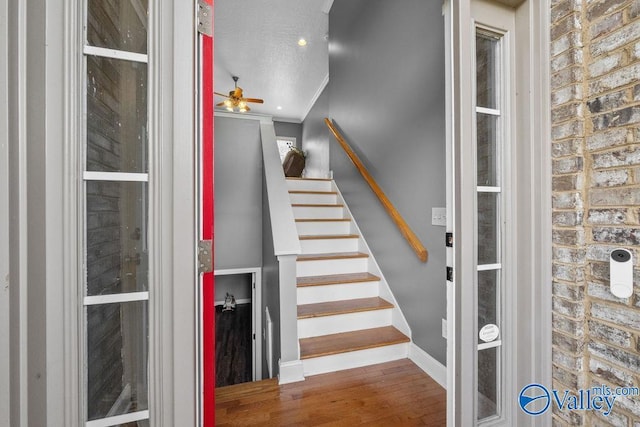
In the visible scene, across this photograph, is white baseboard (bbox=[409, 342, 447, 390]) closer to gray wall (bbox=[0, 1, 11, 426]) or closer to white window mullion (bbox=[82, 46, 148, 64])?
gray wall (bbox=[0, 1, 11, 426])

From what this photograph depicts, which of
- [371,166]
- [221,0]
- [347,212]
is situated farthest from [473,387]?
[221,0]

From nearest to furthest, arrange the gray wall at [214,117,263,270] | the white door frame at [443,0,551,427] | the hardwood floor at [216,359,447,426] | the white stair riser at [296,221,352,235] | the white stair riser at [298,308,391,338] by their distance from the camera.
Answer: the white door frame at [443,0,551,427] < the hardwood floor at [216,359,447,426] < the white stair riser at [298,308,391,338] < the white stair riser at [296,221,352,235] < the gray wall at [214,117,263,270]

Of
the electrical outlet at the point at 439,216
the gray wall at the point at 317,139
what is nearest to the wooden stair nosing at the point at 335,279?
the electrical outlet at the point at 439,216

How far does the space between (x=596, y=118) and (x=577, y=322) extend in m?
0.77

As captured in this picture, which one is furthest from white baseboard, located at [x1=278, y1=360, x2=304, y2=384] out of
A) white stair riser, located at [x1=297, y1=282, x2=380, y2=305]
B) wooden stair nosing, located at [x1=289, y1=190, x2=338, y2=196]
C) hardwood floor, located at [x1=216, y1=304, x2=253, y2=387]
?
wooden stair nosing, located at [x1=289, y1=190, x2=338, y2=196]

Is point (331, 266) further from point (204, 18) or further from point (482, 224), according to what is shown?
point (204, 18)

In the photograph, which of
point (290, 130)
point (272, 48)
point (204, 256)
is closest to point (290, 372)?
point (204, 256)

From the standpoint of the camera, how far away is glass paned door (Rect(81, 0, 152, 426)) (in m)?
0.84

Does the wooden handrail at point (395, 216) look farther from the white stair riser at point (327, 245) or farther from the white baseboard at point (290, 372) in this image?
the white baseboard at point (290, 372)

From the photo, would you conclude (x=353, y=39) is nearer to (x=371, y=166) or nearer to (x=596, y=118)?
(x=371, y=166)

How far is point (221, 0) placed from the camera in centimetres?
357

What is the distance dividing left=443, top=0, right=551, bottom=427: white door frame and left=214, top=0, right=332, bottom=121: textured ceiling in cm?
341

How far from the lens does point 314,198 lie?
12.4 feet

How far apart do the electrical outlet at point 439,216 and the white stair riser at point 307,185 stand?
7.27 feet
